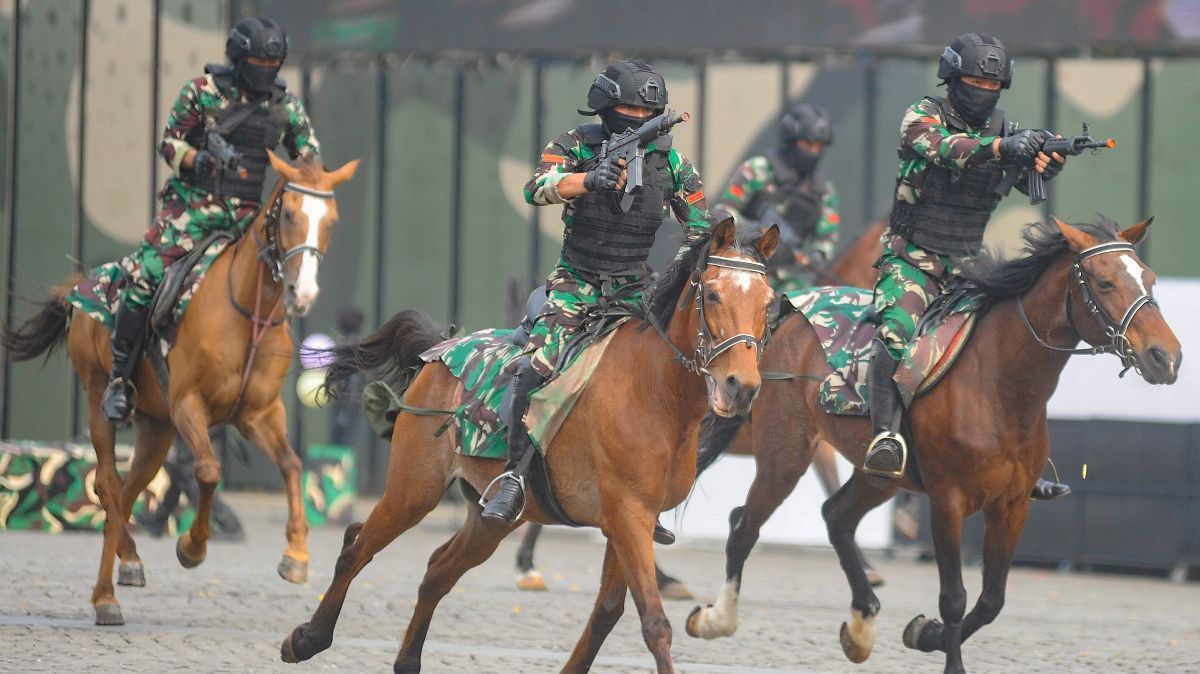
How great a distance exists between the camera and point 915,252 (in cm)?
986

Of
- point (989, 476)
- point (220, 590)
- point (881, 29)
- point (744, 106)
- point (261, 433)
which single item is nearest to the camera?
point (989, 476)

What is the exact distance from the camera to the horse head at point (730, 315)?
702 centimetres

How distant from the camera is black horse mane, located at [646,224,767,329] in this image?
7406 mm

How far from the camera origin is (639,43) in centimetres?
2042

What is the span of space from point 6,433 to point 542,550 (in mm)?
8496

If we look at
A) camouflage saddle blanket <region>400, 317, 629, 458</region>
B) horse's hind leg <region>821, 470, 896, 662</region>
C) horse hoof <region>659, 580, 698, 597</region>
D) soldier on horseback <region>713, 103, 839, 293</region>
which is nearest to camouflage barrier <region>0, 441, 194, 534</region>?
horse hoof <region>659, 580, 698, 597</region>

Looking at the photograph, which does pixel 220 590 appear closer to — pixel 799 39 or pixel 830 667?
pixel 830 667

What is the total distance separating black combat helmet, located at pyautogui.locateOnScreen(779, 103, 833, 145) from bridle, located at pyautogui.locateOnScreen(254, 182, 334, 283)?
4322mm

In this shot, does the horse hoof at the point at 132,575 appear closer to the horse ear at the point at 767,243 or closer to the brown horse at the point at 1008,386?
the brown horse at the point at 1008,386

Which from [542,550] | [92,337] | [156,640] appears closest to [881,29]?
[542,550]

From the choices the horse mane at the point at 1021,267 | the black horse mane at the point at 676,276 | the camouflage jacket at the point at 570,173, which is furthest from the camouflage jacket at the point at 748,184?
the black horse mane at the point at 676,276

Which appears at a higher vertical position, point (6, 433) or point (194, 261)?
point (194, 261)

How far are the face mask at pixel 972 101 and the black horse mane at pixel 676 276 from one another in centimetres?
253

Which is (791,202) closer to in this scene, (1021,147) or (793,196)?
(793,196)
